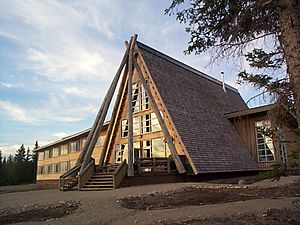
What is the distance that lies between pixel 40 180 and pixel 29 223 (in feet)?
110

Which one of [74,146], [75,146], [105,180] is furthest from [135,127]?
[74,146]

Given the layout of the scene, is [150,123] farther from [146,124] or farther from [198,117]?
[198,117]

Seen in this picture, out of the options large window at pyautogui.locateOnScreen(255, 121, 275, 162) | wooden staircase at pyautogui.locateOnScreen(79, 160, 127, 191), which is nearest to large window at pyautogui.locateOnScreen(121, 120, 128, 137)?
wooden staircase at pyautogui.locateOnScreen(79, 160, 127, 191)

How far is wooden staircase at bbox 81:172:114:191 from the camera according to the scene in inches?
492

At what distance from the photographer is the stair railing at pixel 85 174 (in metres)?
12.8

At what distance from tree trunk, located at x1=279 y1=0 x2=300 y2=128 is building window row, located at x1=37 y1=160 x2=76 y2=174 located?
27.1 meters

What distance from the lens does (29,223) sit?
223 inches

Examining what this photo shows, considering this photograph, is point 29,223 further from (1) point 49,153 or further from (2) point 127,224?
(1) point 49,153

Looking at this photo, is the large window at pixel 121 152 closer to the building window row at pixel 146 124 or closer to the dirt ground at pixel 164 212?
the building window row at pixel 146 124

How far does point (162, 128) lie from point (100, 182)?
5.00 m

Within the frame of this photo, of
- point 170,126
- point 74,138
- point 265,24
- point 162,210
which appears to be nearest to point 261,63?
point 265,24

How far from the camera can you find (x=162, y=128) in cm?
1590

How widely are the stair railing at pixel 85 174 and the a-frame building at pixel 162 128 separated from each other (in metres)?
0.05

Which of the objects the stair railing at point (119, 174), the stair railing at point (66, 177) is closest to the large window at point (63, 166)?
the stair railing at point (66, 177)
